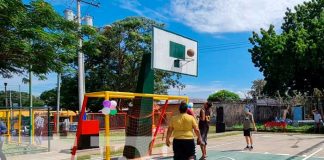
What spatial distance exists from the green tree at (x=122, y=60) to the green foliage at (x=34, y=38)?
3115cm

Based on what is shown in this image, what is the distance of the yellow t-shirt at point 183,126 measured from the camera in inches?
386

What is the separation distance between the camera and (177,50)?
57.5 feet

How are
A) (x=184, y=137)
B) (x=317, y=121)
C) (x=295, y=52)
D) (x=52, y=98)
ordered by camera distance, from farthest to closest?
(x=52, y=98), (x=295, y=52), (x=317, y=121), (x=184, y=137)

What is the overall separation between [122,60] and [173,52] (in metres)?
26.7

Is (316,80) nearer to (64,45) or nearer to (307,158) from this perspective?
(307,158)

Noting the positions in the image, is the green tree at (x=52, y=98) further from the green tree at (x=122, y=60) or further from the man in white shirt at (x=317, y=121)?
the man in white shirt at (x=317, y=121)

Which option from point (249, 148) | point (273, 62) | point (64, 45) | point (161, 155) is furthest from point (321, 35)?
point (64, 45)

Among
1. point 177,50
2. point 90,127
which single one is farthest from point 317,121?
point 90,127

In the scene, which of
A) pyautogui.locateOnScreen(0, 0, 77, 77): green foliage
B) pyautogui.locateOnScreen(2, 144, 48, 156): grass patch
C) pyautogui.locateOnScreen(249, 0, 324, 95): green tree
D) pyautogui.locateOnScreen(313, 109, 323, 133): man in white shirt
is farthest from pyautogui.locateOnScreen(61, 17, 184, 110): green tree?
pyautogui.locateOnScreen(0, 0, 77, 77): green foliage

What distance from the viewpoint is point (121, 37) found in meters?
43.0

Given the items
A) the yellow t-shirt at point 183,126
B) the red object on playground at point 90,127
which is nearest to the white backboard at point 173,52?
the red object on playground at point 90,127

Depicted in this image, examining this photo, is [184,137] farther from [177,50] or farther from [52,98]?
[52,98]

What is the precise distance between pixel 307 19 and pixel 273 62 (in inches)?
221

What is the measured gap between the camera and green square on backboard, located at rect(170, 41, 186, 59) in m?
17.2
